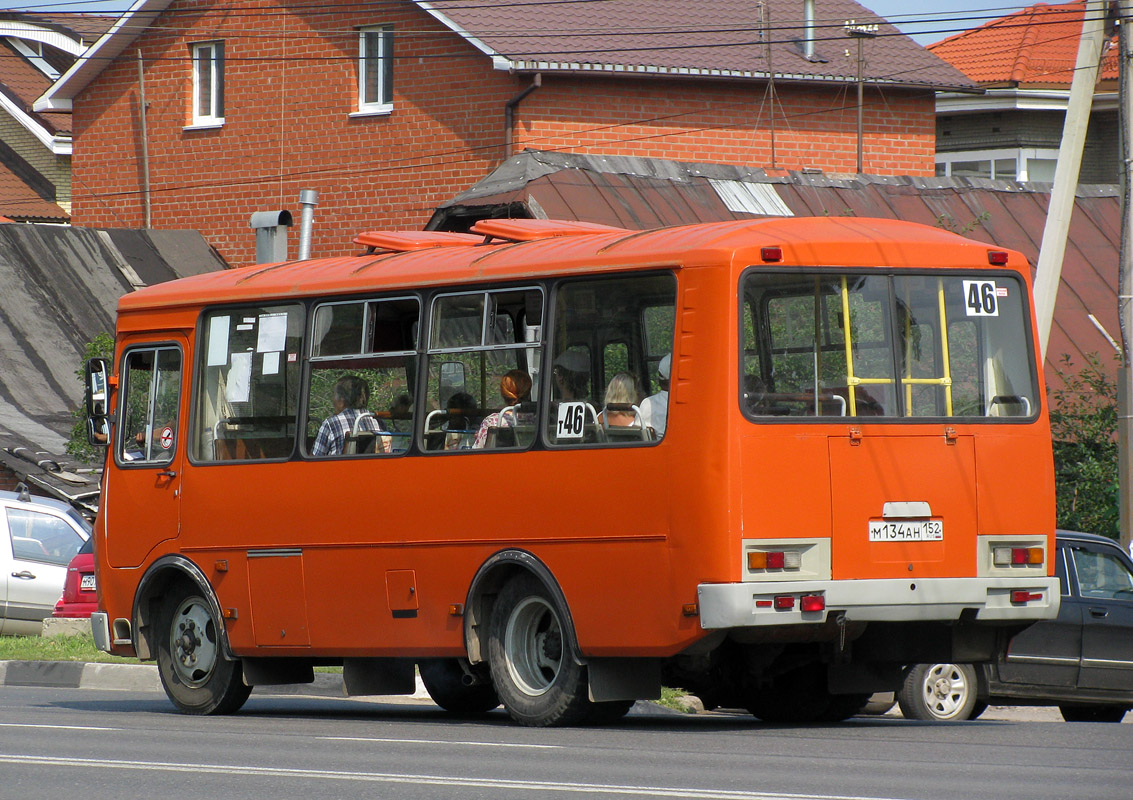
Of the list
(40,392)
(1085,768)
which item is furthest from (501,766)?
(40,392)

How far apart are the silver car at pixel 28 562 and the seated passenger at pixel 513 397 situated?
1046 centimetres

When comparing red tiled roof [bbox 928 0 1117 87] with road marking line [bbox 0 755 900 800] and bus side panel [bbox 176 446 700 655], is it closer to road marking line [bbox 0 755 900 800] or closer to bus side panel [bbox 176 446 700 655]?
bus side panel [bbox 176 446 700 655]

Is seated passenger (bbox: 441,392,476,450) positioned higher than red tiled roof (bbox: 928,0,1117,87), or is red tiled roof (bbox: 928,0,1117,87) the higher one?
red tiled roof (bbox: 928,0,1117,87)

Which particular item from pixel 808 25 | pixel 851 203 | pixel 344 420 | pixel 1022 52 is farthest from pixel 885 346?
pixel 1022 52

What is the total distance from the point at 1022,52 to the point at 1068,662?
32678 mm

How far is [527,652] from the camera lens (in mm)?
10914

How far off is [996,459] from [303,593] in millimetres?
4356

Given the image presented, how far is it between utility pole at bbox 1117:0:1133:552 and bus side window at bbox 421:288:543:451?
24.9 ft

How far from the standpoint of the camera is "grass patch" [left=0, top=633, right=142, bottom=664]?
16719mm

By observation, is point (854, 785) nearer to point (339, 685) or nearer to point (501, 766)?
point (501, 766)

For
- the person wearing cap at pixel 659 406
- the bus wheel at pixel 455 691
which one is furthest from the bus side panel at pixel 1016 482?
the bus wheel at pixel 455 691

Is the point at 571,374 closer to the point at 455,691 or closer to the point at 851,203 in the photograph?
the point at 455,691

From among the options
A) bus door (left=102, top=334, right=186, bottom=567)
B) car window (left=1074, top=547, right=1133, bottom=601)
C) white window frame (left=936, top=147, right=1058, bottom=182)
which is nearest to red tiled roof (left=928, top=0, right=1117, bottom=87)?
white window frame (left=936, top=147, right=1058, bottom=182)

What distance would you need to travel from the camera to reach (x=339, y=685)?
15.0 metres
